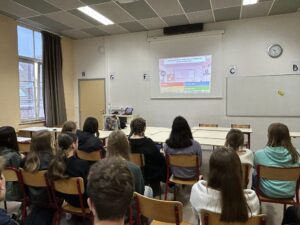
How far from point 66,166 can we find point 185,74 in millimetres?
4588

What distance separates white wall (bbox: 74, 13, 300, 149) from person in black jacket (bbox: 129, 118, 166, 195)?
3.37 m

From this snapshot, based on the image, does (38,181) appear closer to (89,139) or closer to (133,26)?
(89,139)

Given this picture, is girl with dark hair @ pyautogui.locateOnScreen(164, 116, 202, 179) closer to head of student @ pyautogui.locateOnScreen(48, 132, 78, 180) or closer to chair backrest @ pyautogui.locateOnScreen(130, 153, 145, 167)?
chair backrest @ pyautogui.locateOnScreen(130, 153, 145, 167)

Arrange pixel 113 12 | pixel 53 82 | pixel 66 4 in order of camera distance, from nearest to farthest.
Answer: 1. pixel 66 4
2. pixel 113 12
3. pixel 53 82

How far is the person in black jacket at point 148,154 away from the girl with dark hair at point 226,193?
131 centimetres

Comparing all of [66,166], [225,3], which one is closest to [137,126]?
[66,166]

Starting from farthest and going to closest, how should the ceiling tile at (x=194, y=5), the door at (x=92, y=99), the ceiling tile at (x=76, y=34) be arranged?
the door at (x=92, y=99) → the ceiling tile at (x=76, y=34) → the ceiling tile at (x=194, y=5)

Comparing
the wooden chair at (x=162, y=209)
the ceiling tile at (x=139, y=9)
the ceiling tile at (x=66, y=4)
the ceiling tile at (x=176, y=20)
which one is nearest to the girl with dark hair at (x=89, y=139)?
the wooden chair at (x=162, y=209)

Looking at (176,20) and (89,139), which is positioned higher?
(176,20)

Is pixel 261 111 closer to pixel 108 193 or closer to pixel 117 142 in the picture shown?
pixel 117 142

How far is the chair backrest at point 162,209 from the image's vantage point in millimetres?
1599

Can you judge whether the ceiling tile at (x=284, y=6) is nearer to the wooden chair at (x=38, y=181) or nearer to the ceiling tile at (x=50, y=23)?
the ceiling tile at (x=50, y=23)

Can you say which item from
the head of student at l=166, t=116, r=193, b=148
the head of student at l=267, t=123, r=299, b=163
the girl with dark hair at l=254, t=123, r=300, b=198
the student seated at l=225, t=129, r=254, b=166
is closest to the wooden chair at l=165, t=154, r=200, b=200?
the head of student at l=166, t=116, r=193, b=148

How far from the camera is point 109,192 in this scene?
922 millimetres
